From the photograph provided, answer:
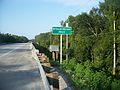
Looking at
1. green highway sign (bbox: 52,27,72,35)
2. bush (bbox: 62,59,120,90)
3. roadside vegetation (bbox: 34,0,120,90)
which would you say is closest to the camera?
bush (bbox: 62,59,120,90)

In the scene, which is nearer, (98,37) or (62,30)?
(62,30)

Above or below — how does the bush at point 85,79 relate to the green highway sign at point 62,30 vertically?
below

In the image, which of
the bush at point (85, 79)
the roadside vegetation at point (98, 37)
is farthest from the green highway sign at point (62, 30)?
the roadside vegetation at point (98, 37)

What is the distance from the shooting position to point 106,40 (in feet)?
199

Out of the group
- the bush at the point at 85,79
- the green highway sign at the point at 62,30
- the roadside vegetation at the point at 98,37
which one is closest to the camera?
the bush at the point at 85,79

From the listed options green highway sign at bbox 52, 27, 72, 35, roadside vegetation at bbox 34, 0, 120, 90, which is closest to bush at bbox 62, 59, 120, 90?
green highway sign at bbox 52, 27, 72, 35

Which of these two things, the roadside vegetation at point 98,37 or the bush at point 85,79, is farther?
the roadside vegetation at point 98,37

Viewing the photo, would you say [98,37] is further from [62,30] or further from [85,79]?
[85,79]

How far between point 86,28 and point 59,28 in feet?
167

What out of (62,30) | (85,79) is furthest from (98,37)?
(85,79)

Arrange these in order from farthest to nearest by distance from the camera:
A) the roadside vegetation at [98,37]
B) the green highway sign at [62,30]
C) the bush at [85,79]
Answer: the roadside vegetation at [98,37] → the green highway sign at [62,30] → the bush at [85,79]

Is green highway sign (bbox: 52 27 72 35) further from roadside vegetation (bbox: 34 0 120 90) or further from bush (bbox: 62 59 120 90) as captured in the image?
roadside vegetation (bbox: 34 0 120 90)

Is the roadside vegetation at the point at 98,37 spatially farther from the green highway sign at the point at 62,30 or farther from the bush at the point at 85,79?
the bush at the point at 85,79

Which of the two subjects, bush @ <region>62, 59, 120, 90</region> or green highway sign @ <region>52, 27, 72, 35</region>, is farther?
green highway sign @ <region>52, 27, 72, 35</region>
